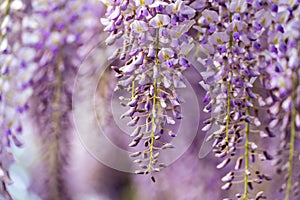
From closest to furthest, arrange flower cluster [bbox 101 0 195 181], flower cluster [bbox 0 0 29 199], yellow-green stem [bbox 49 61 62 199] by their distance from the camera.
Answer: flower cluster [bbox 101 0 195 181]
flower cluster [bbox 0 0 29 199]
yellow-green stem [bbox 49 61 62 199]

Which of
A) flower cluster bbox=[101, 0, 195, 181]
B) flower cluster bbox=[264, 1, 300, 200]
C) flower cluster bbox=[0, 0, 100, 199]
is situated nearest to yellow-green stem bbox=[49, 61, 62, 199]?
flower cluster bbox=[0, 0, 100, 199]

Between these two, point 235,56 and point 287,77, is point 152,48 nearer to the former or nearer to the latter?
point 235,56

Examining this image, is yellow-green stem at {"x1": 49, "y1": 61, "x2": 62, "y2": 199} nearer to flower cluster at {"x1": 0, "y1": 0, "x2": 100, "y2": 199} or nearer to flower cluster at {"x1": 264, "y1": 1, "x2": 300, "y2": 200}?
flower cluster at {"x1": 0, "y1": 0, "x2": 100, "y2": 199}

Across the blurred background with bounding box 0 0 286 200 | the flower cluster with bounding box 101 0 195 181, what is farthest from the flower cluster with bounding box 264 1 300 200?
the blurred background with bounding box 0 0 286 200

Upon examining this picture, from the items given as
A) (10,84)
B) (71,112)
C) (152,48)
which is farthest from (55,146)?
(152,48)

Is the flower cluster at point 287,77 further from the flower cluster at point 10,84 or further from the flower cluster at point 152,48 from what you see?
the flower cluster at point 10,84

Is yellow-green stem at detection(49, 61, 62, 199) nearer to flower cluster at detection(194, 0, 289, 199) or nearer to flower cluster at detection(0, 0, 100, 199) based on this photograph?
flower cluster at detection(0, 0, 100, 199)

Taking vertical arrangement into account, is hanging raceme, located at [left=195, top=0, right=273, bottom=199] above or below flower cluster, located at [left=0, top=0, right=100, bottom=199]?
below

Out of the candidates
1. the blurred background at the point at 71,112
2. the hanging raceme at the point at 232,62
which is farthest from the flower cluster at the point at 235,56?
the blurred background at the point at 71,112

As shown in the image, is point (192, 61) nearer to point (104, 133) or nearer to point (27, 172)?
point (104, 133)

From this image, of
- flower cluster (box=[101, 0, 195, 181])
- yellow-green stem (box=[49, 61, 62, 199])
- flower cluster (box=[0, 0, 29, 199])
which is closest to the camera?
flower cluster (box=[101, 0, 195, 181])

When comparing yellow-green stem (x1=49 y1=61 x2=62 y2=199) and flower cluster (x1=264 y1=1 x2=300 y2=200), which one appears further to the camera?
yellow-green stem (x1=49 y1=61 x2=62 y2=199)
